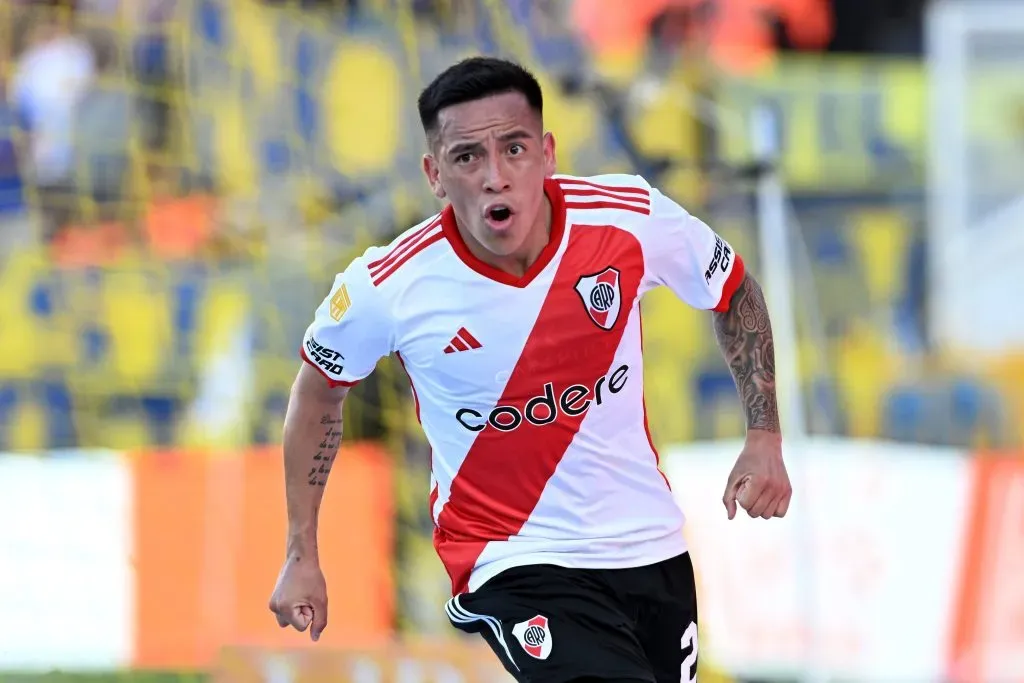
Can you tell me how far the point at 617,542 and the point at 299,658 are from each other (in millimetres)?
2703

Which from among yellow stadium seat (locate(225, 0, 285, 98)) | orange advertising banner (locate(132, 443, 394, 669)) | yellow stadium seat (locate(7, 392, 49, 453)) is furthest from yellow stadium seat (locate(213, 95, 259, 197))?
orange advertising banner (locate(132, 443, 394, 669))

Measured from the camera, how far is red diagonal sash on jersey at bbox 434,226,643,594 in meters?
3.74

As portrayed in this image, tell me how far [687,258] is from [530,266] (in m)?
0.43

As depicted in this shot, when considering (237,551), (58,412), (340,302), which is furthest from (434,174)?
(58,412)

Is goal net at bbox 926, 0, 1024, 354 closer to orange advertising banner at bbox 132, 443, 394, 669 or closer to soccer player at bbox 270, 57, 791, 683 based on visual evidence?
orange advertising banner at bbox 132, 443, 394, 669

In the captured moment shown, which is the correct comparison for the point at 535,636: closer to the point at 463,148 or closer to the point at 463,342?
the point at 463,342

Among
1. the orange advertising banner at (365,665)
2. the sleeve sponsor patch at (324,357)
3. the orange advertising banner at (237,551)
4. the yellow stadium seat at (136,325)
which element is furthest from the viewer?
the yellow stadium seat at (136,325)

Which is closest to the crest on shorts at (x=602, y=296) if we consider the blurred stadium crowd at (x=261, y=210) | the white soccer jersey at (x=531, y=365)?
the white soccer jersey at (x=531, y=365)

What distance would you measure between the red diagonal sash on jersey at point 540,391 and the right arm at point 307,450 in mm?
362

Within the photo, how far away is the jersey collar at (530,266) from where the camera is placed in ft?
12.3

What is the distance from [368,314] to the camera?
148 inches

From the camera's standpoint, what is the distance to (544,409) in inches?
148

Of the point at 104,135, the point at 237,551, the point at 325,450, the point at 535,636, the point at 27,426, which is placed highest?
the point at 104,135

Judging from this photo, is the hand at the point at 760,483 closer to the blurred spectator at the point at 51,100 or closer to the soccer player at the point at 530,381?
the soccer player at the point at 530,381
